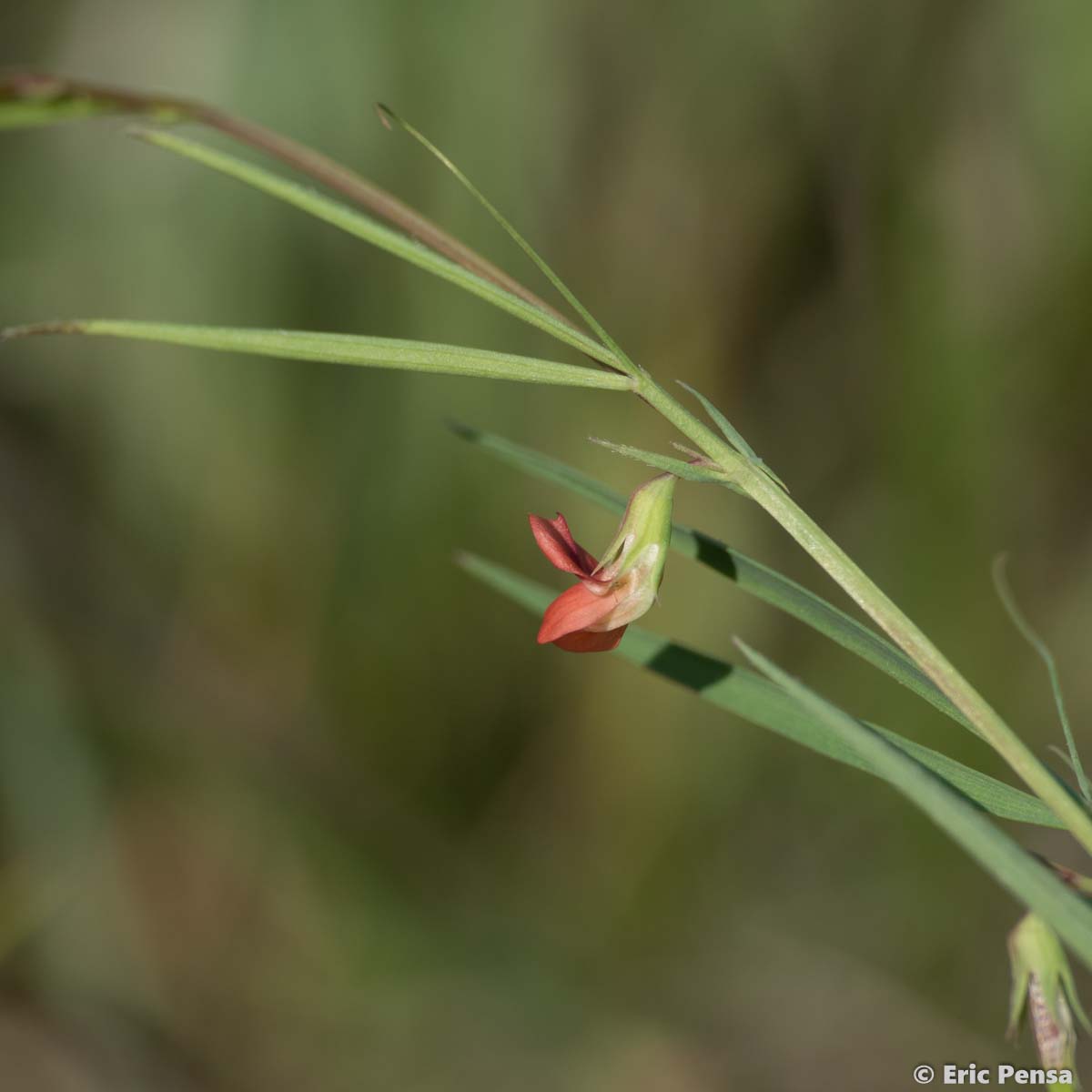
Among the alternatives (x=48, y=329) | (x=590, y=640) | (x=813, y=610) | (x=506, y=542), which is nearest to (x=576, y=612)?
(x=590, y=640)

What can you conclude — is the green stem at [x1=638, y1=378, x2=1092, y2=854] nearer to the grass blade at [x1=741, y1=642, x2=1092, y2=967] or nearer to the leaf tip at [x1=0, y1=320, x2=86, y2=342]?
the grass blade at [x1=741, y1=642, x2=1092, y2=967]

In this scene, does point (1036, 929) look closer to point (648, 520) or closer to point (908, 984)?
point (648, 520)

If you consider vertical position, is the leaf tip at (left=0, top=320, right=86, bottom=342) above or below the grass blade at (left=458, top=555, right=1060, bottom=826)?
below

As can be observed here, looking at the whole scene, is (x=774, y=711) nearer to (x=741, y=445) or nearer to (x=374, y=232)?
(x=741, y=445)

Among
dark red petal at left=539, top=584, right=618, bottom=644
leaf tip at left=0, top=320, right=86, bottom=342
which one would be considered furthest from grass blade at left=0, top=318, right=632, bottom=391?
dark red petal at left=539, top=584, right=618, bottom=644

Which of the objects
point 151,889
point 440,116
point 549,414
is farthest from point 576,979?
point 440,116

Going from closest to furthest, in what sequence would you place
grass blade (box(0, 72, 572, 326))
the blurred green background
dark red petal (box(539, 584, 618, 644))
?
grass blade (box(0, 72, 572, 326))
dark red petal (box(539, 584, 618, 644))
the blurred green background
